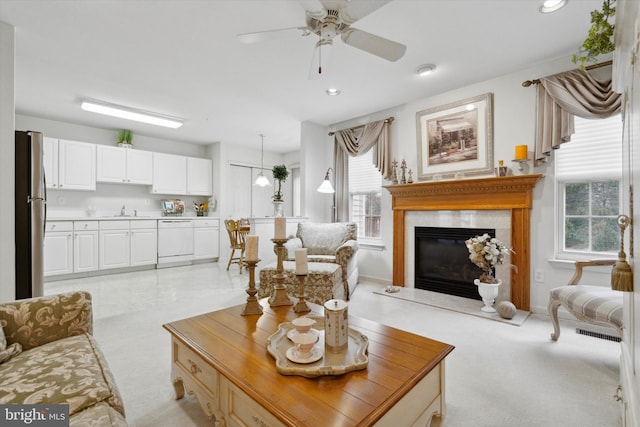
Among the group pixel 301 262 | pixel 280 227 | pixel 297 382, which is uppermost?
pixel 280 227

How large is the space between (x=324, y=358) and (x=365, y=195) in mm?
3544

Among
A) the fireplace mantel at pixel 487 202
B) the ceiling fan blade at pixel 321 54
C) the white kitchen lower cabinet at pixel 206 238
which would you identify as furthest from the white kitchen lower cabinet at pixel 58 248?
the fireplace mantel at pixel 487 202

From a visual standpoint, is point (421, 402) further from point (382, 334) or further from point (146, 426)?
point (146, 426)

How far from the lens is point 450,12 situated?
218 cm

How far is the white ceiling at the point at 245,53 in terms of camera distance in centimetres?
217

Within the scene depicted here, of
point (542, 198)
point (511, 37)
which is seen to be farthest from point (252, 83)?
point (542, 198)

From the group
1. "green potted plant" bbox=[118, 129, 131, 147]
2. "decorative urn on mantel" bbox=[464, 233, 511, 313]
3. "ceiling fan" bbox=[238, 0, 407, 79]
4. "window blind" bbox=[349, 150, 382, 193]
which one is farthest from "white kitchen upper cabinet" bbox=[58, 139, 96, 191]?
"decorative urn on mantel" bbox=[464, 233, 511, 313]

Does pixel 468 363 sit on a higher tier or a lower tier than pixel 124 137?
lower

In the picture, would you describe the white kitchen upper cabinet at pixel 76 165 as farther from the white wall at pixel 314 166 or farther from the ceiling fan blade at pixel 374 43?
the ceiling fan blade at pixel 374 43

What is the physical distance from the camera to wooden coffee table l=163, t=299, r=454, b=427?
3.09ft

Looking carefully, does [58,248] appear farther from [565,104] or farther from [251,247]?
[565,104]

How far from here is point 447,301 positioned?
3295 mm

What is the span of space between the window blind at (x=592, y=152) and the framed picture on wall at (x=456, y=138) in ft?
2.12

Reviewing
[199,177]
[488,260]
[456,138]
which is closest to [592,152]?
[456,138]
